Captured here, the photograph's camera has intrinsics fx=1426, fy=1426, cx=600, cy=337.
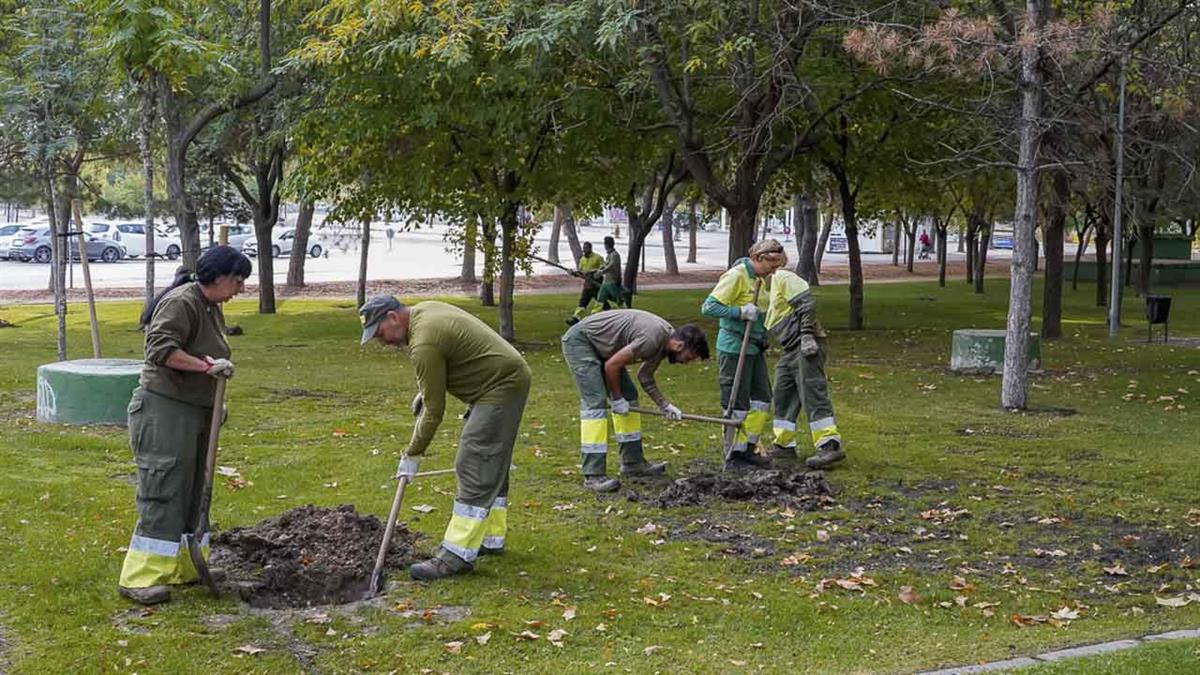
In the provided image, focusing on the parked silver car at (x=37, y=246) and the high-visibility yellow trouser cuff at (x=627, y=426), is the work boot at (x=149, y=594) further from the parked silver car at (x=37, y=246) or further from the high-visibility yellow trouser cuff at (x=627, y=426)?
the parked silver car at (x=37, y=246)

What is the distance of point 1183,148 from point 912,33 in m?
10.2

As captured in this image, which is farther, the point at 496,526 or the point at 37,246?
the point at 37,246

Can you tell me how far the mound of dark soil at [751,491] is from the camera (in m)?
9.46

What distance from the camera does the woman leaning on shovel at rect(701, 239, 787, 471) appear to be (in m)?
10.4

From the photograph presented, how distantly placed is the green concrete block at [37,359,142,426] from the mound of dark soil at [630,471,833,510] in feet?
16.7

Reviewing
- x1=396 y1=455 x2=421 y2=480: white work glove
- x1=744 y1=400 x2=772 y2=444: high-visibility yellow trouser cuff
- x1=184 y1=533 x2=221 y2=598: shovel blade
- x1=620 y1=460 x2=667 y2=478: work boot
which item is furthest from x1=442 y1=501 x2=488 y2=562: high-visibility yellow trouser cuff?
x1=744 y1=400 x2=772 y2=444: high-visibility yellow trouser cuff

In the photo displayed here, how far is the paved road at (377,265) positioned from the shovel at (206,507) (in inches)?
765

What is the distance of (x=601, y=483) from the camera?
9797mm

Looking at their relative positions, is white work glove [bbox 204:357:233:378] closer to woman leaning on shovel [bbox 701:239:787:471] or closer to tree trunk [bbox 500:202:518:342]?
woman leaning on shovel [bbox 701:239:787:471]

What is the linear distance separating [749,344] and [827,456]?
1.04 m

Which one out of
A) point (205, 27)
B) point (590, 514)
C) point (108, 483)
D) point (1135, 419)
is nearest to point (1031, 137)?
point (1135, 419)

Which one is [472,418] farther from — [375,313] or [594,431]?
[594,431]

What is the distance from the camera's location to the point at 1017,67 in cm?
1396

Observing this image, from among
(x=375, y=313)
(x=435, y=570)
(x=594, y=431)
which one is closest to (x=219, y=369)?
(x=375, y=313)
